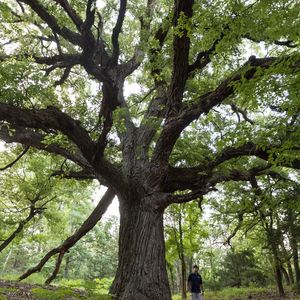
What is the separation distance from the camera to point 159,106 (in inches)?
322

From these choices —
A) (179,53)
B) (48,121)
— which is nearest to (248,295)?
(179,53)

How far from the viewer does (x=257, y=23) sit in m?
4.61

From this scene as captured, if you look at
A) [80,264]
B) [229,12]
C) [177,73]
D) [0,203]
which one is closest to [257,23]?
[229,12]

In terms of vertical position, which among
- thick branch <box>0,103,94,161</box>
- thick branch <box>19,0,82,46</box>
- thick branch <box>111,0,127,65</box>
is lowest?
Result: thick branch <box>0,103,94,161</box>

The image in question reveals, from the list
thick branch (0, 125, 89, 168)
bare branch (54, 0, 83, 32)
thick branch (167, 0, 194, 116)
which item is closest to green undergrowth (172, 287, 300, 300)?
thick branch (167, 0, 194, 116)

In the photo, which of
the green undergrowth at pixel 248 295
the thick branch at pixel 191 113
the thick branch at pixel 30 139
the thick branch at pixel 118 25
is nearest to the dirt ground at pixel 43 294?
the thick branch at pixel 30 139

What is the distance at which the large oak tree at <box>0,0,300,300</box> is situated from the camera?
455 cm

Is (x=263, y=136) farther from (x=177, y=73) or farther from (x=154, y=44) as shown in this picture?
(x=154, y=44)

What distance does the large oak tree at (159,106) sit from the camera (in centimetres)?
455

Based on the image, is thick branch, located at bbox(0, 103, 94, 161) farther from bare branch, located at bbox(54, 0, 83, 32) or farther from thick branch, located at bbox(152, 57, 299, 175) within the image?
bare branch, located at bbox(54, 0, 83, 32)

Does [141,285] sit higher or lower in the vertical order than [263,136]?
lower

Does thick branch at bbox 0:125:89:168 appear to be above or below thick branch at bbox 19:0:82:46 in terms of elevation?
below

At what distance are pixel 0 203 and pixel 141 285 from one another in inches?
403

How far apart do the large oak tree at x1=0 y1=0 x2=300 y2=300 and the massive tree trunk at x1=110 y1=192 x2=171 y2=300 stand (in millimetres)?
21
